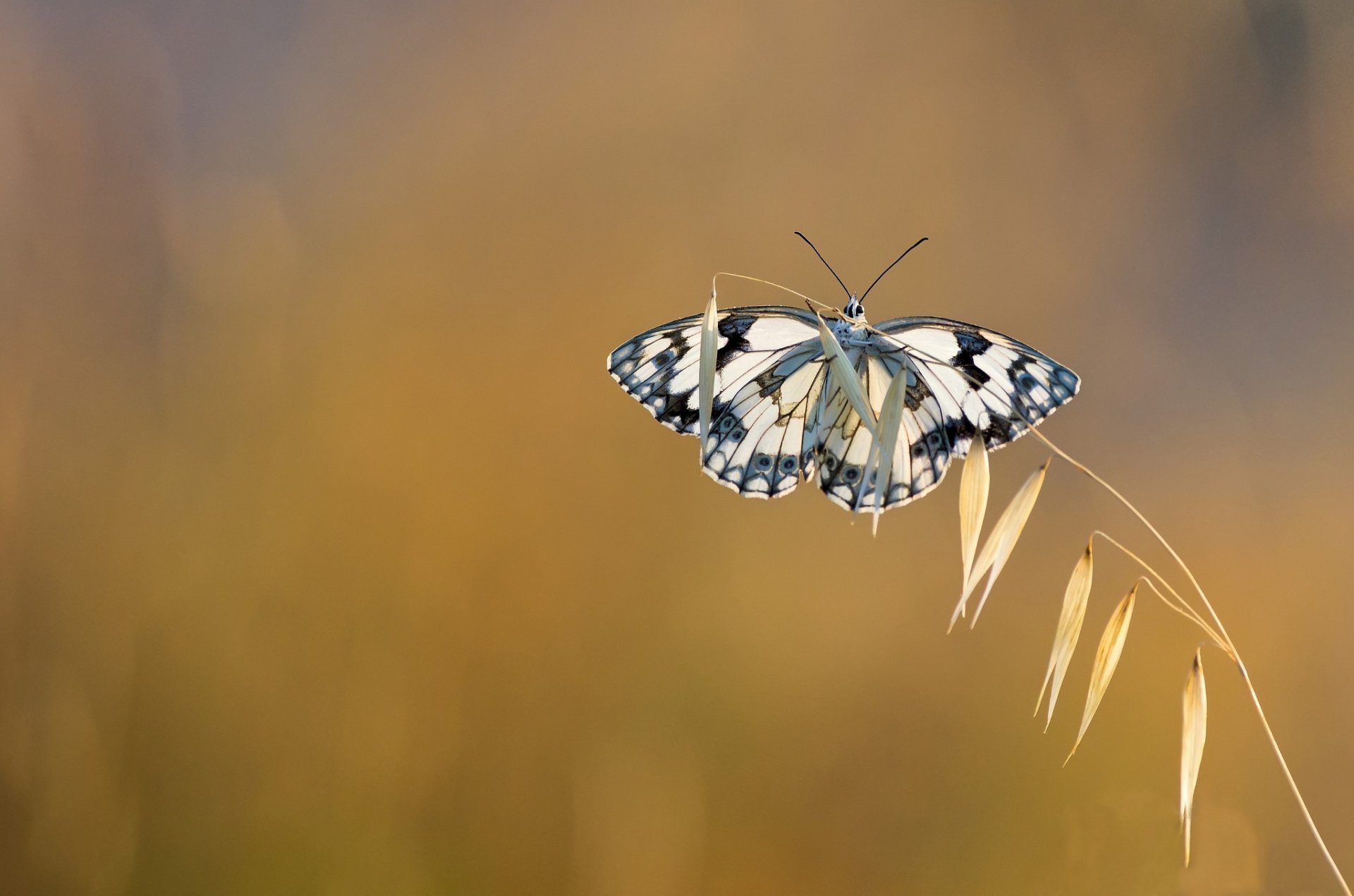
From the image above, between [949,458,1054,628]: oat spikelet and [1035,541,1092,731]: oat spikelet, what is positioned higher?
[949,458,1054,628]: oat spikelet

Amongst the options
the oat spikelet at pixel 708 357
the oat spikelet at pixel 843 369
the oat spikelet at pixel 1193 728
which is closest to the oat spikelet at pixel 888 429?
the oat spikelet at pixel 843 369

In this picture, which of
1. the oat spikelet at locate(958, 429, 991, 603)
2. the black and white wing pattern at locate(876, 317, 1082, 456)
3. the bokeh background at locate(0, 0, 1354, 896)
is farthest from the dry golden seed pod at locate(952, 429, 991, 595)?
the bokeh background at locate(0, 0, 1354, 896)

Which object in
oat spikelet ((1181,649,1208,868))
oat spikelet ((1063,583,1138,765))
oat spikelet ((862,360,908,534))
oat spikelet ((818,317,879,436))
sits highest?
oat spikelet ((818,317,879,436))

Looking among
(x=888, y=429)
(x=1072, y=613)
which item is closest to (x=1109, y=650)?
(x=1072, y=613)

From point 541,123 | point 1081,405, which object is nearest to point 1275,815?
point 1081,405

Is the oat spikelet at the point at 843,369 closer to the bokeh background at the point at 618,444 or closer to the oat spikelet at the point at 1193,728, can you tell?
the oat spikelet at the point at 1193,728

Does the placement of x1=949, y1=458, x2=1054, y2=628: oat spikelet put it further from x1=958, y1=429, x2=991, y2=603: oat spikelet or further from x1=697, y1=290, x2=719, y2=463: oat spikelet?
x1=697, y1=290, x2=719, y2=463: oat spikelet

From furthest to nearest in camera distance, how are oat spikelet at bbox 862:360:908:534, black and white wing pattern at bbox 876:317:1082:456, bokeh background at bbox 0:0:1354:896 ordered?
bokeh background at bbox 0:0:1354:896
black and white wing pattern at bbox 876:317:1082:456
oat spikelet at bbox 862:360:908:534

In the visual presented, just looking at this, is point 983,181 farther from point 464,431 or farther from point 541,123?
point 464,431
